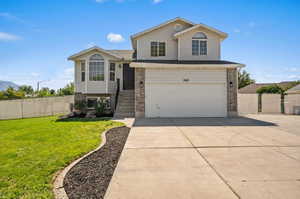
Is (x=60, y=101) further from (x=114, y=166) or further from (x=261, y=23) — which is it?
(x=261, y=23)

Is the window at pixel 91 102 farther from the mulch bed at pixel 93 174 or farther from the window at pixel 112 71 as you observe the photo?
the mulch bed at pixel 93 174

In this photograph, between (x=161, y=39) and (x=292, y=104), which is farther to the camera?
(x=292, y=104)

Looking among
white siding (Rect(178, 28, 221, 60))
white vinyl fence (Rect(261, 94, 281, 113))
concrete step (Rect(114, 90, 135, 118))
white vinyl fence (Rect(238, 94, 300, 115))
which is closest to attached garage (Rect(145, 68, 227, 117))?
concrete step (Rect(114, 90, 135, 118))

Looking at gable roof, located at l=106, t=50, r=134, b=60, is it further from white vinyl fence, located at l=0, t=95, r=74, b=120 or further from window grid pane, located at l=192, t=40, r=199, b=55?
white vinyl fence, located at l=0, t=95, r=74, b=120

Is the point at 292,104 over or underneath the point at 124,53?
underneath

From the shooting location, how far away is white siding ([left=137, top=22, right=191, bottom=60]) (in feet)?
45.9

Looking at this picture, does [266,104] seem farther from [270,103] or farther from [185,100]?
[185,100]

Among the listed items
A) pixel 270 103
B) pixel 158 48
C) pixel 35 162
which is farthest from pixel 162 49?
pixel 35 162

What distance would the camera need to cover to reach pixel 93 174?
329 centimetres

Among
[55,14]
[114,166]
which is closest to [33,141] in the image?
[114,166]

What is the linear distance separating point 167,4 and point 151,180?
455 inches

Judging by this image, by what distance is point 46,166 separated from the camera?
356 cm

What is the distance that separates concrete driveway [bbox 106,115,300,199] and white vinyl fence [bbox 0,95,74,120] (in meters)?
12.7

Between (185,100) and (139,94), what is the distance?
3189mm
